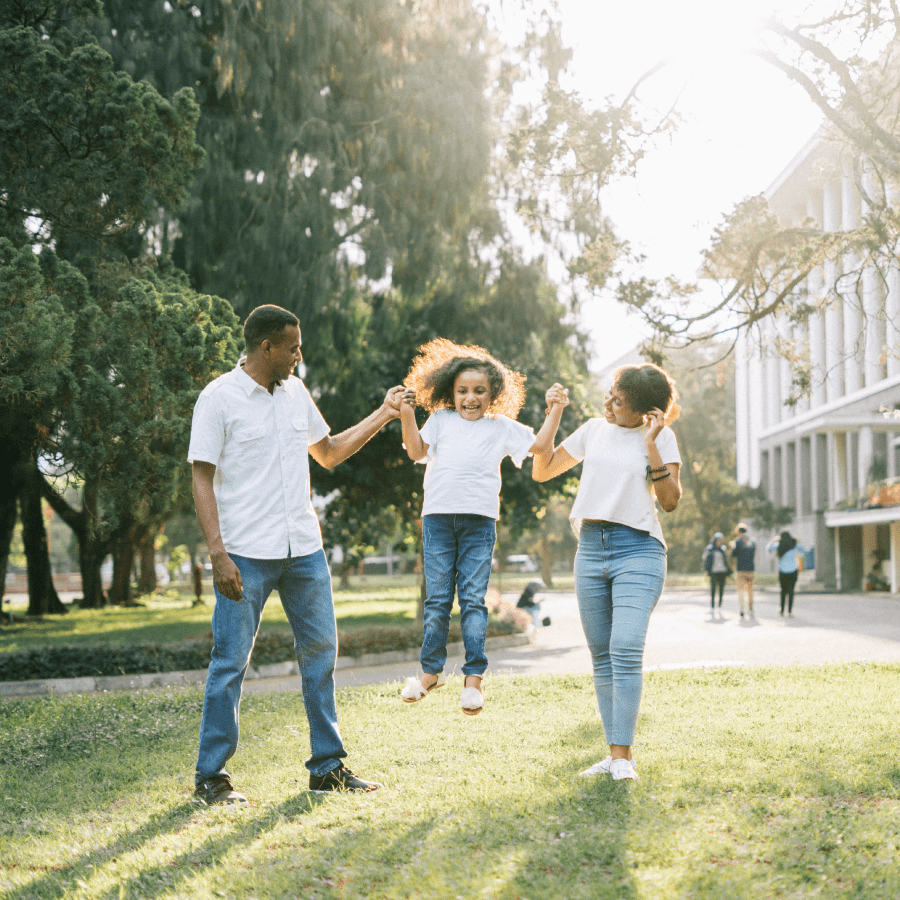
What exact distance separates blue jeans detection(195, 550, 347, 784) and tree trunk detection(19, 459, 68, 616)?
22.0 metres

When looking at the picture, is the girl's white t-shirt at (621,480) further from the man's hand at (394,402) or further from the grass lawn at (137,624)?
the grass lawn at (137,624)

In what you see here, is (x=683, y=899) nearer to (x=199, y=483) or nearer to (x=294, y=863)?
(x=294, y=863)

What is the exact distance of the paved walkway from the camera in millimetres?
12430

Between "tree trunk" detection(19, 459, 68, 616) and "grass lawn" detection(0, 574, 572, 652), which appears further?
"tree trunk" detection(19, 459, 68, 616)

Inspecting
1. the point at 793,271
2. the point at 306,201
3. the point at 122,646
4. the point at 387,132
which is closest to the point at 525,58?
the point at 387,132

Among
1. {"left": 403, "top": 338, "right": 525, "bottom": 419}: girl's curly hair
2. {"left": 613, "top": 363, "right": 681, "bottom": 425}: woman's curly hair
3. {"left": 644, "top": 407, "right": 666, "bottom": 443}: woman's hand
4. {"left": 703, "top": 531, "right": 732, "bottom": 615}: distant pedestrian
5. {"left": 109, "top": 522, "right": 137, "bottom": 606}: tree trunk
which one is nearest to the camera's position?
{"left": 644, "top": 407, "right": 666, "bottom": 443}: woman's hand

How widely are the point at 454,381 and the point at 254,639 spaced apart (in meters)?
1.78

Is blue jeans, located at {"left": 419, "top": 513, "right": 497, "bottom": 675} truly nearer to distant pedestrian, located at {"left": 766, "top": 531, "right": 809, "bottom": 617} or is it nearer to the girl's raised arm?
the girl's raised arm

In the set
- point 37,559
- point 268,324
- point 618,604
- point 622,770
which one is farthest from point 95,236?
point 37,559

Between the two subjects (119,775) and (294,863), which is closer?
(294,863)

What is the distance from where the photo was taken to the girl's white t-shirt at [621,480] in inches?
195

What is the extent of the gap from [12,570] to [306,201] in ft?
253

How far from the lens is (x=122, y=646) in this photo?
510 inches

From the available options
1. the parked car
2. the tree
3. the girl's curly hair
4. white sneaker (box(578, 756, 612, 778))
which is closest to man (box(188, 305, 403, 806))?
the girl's curly hair
